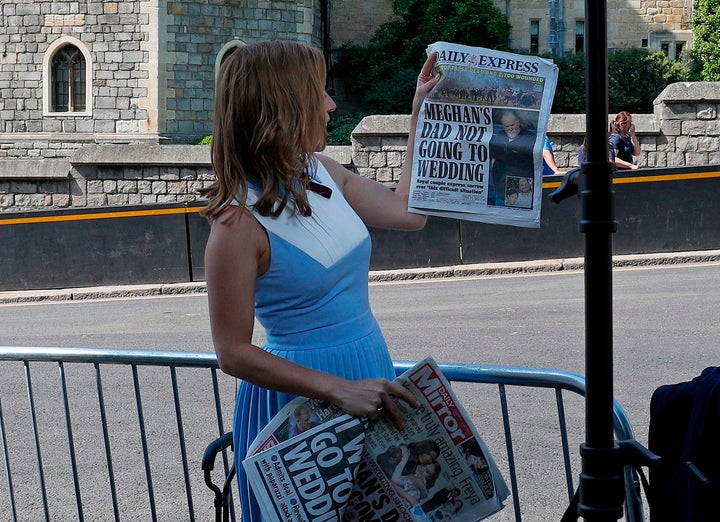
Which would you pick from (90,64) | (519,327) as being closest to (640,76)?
(90,64)

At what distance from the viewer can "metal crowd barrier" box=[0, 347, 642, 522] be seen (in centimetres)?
340

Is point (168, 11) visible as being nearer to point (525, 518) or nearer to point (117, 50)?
point (117, 50)

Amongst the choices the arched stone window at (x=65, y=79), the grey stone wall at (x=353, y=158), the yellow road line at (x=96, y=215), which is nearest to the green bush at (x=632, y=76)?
the grey stone wall at (x=353, y=158)

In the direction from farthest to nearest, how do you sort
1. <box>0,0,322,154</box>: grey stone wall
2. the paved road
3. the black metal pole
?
<box>0,0,322,154</box>: grey stone wall
the paved road
the black metal pole

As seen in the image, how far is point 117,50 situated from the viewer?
96.8 ft

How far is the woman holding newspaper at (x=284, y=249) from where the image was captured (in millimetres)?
2117

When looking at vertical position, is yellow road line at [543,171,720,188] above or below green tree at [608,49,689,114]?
below

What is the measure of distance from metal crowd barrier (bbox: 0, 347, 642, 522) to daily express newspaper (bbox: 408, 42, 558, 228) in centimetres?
66

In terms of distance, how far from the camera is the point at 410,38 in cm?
3303

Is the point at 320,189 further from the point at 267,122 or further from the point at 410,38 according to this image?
the point at 410,38

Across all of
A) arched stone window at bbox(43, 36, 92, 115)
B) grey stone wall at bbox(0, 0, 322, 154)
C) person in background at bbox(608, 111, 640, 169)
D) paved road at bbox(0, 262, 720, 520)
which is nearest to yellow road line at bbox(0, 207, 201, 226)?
paved road at bbox(0, 262, 720, 520)

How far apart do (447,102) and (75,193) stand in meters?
14.6

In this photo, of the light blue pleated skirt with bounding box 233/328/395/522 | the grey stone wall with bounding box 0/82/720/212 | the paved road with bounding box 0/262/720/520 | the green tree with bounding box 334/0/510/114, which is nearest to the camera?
the light blue pleated skirt with bounding box 233/328/395/522

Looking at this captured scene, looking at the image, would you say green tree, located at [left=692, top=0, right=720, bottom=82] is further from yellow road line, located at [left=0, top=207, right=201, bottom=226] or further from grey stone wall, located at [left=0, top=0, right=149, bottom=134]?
yellow road line, located at [left=0, top=207, right=201, bottom=226]
